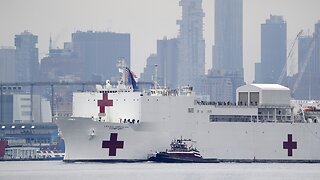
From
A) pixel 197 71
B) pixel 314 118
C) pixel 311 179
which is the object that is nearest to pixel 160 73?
pixel 197 71

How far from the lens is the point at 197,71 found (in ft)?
575

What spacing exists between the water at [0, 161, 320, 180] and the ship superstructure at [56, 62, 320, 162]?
0.68 meters

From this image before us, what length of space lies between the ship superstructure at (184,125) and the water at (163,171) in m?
0.68

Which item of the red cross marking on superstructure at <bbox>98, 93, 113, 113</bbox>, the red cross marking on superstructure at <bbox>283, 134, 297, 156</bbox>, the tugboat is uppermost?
the red cross marking on superstructure at <bbox>98, 93, 113, 113</bbox>

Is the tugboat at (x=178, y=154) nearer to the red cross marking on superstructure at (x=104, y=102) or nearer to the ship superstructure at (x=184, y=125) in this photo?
the ship superstructure at (x=184, y=125)

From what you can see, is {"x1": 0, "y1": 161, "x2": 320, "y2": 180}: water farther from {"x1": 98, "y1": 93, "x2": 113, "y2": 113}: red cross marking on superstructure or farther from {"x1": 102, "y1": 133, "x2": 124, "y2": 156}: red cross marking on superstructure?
{"x1": 98, "y1": 93, "x2": 113, "y2": 113}: red cross marking on superstructure

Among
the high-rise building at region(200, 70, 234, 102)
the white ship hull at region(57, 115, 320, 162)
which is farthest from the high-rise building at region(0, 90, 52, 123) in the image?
the white ship hull at region(57, 115, 320, 162)

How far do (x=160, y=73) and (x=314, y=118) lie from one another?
8773 centimetres

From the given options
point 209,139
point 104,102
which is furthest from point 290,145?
point 104,102

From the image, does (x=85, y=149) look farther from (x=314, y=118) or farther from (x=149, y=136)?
(x=314, y=118)

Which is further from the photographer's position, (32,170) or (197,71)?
(197,71)

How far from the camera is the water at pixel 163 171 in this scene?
6588 centimetres

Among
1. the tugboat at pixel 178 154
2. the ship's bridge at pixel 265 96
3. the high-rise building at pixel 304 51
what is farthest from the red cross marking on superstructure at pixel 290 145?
the high-rise building at pixel 304 51

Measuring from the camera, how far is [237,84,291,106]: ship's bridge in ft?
256
